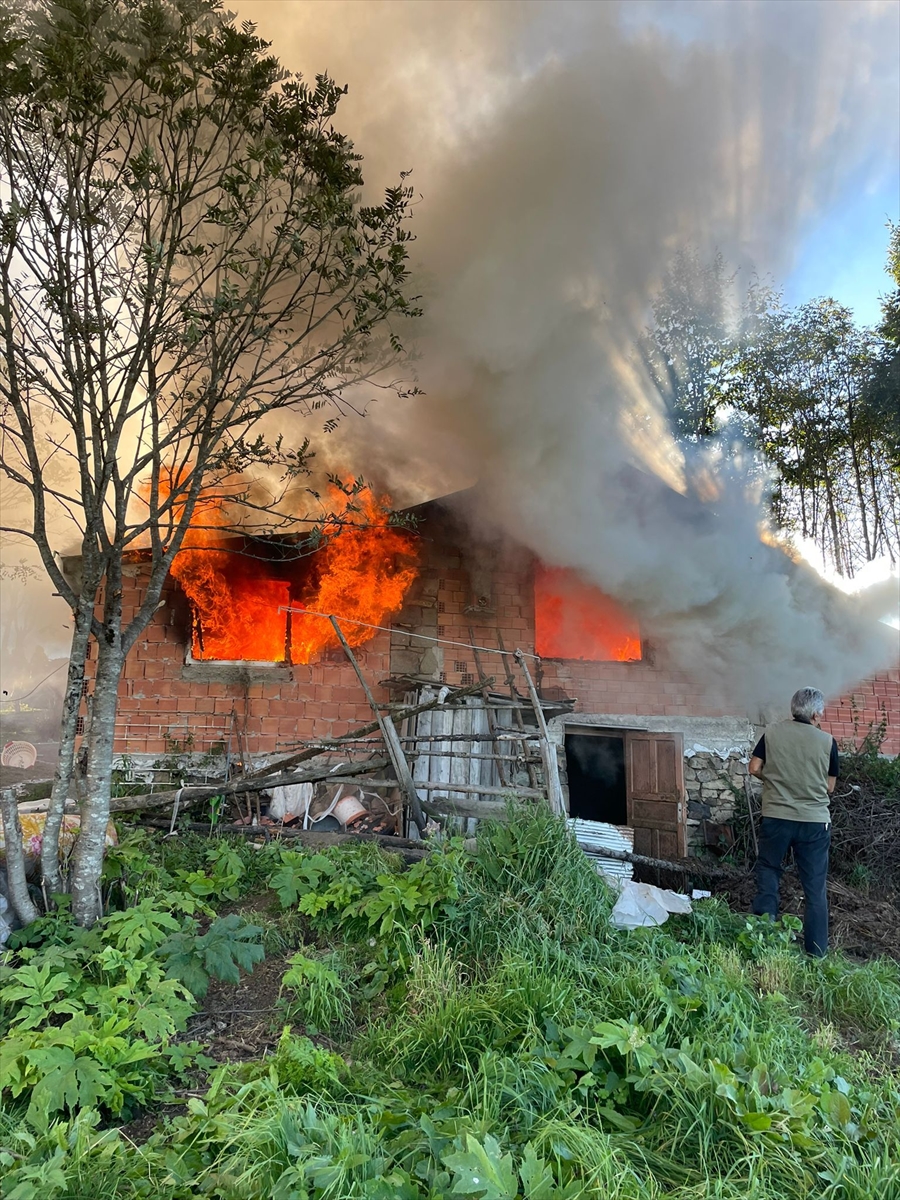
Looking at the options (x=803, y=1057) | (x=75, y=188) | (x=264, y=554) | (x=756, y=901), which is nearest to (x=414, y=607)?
(x=264, y=554)

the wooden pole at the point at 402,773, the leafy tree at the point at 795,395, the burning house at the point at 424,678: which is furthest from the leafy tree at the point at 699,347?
the wooden pole at the point at 402,773

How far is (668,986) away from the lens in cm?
371

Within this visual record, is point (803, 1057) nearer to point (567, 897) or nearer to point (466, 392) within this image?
point (567, 897)

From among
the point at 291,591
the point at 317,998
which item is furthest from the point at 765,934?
the point at 291,591

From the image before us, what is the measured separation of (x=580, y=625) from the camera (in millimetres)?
12016

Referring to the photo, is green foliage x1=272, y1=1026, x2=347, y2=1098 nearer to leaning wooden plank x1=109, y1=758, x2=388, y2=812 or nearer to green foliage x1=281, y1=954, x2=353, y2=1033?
green foliage x1=281, y1=954, x2=353, y2=1033

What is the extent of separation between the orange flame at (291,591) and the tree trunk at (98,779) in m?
5.10

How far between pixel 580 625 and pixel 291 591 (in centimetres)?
505

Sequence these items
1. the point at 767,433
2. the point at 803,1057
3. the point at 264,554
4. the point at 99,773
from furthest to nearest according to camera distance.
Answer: the point at 767,433, the point at 264,554, the point at 99,773, the point at 803,1057

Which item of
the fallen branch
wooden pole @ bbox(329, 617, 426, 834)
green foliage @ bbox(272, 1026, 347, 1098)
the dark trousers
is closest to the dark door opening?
wooden pole @ bbox(329, 617, 426, 834)

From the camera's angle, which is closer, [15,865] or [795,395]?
[15,865]

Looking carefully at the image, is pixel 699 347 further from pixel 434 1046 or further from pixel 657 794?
pixel 434 1046

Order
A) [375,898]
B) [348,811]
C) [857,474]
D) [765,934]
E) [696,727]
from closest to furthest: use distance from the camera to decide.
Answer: [375,898] → [765,934] → [348,811] → [696,727] → [857,474]

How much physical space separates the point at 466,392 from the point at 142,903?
7950 millimetres
